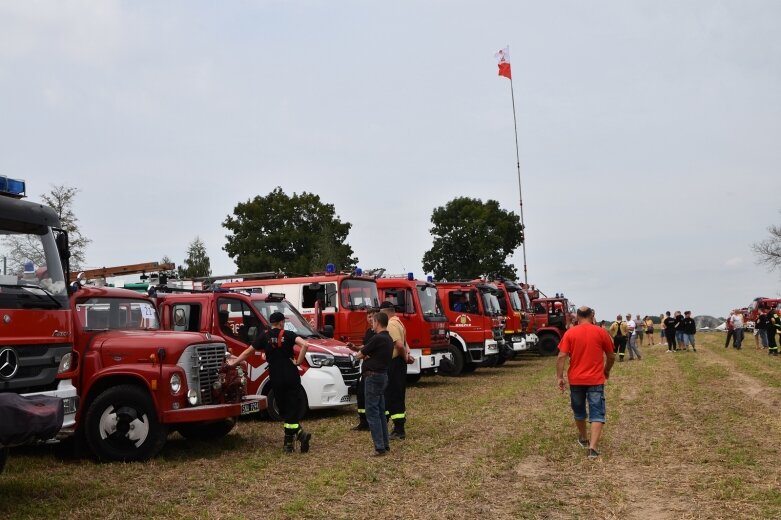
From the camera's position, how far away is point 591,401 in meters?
9.62

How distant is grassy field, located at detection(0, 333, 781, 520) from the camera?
7.16 m

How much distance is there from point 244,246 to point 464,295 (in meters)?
30.9

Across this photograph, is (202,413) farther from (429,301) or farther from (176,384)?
(429,301)

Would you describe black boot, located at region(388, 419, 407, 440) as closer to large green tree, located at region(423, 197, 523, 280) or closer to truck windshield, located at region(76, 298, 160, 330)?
truck windshield, located at region(76, 298, 160, 330)

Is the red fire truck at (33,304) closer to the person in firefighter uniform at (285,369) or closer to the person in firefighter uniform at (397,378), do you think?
the person in firefighter uniform at (285,369)

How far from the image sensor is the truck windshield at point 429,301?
20125mm

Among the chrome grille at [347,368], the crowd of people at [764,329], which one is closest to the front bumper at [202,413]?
the chrome grille at [347,368]

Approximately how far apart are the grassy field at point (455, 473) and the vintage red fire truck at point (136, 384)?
13.0 inches

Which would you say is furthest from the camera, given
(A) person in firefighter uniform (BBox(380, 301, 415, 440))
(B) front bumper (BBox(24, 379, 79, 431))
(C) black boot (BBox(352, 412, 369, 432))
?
(C) black boot (BBox(352, 412, 369, 432))

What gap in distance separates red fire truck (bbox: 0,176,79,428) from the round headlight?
1162mm

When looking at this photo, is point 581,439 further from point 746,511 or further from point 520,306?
point 520,306

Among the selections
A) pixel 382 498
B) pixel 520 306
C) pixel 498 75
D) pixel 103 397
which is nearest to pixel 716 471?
pixel 382 498

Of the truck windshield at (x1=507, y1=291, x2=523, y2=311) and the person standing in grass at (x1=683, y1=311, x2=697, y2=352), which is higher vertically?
the truck windshield at (x1=507, y1=291, x2=523, y2=311)

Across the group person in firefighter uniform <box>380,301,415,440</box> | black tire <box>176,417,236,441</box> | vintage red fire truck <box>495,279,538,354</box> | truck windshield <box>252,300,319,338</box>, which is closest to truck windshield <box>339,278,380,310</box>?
truck windshield <box>252,300,319,338</box>
